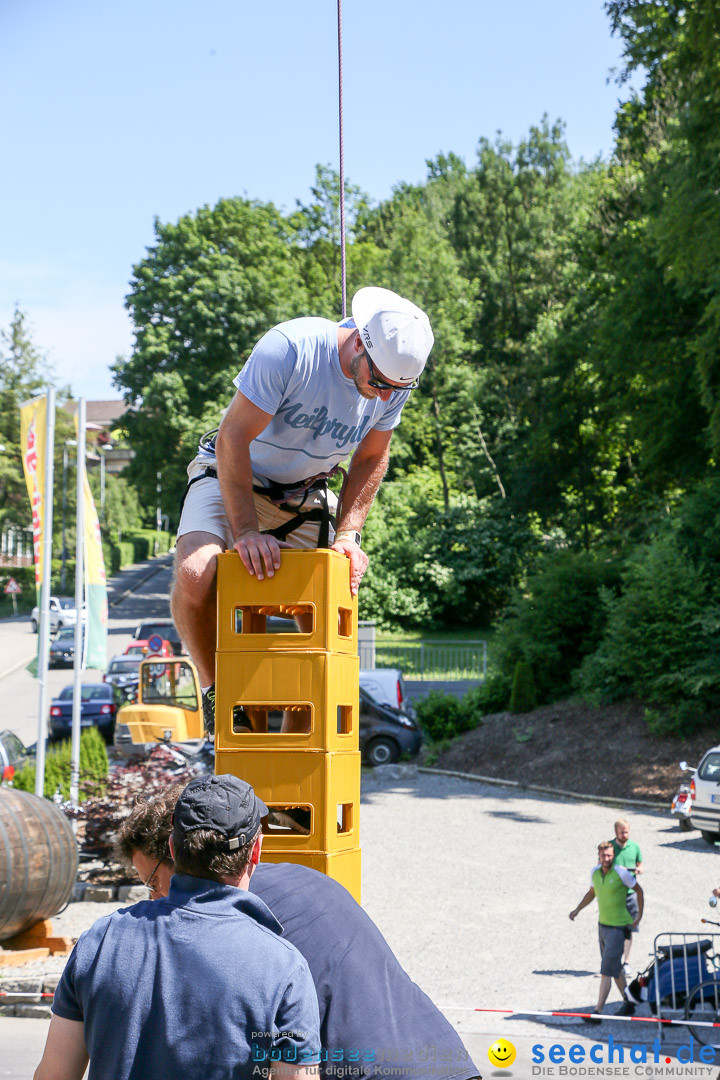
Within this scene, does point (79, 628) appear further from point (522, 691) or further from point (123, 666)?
point (123, 666)

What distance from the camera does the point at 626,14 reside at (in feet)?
74.3

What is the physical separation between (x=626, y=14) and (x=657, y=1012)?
68.1 ft

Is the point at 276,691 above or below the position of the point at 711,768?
above

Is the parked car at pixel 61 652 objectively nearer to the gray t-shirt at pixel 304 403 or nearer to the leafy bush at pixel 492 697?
the leafy bush at pixel 492 697

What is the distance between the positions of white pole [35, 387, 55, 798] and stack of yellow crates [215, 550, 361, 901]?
10134 mm

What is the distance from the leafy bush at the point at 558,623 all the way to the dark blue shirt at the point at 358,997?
2224 cm

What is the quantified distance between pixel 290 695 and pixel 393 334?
1275 mm

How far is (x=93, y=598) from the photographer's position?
53.1 feet

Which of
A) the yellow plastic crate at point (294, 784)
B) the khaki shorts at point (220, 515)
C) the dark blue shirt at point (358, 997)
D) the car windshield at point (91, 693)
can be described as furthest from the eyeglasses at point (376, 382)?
the car windshield at point (91, 693)

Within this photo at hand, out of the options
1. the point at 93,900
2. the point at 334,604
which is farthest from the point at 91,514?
the point at 334,604

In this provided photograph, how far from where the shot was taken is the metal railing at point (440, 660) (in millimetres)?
31188

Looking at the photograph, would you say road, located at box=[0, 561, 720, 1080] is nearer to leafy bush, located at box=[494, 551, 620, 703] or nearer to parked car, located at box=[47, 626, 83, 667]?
leafy bush, located at box=[494, 551, 620, 703]

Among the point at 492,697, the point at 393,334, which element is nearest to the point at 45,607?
the point at 393,334

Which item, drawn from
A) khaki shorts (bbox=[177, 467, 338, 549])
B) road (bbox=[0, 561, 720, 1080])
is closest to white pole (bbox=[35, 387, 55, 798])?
road (bbox=[0, 561, 720, 1080])
